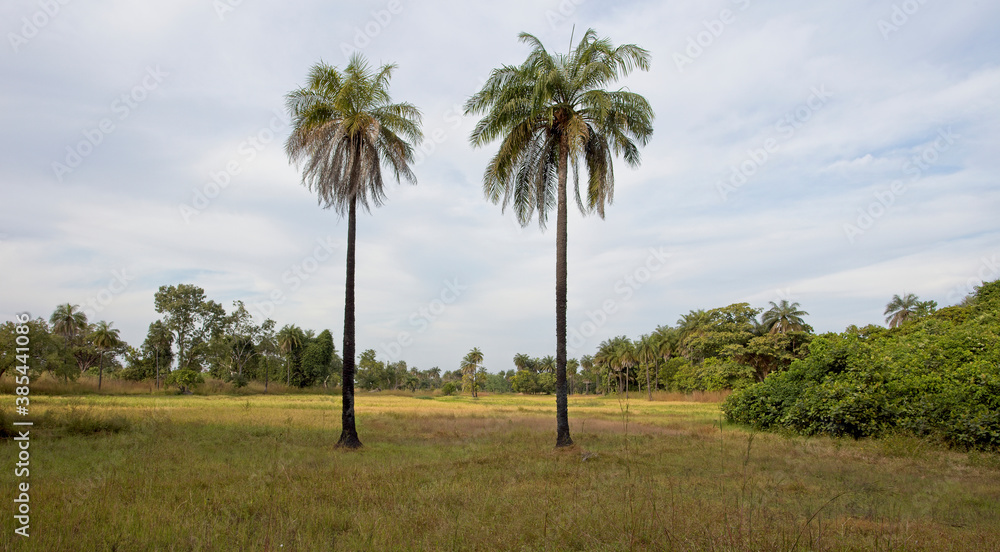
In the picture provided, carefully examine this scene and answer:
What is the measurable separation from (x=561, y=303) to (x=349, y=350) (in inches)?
287

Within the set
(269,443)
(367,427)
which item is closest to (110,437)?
(269,443)

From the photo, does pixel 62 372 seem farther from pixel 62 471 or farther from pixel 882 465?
pixel 882 465

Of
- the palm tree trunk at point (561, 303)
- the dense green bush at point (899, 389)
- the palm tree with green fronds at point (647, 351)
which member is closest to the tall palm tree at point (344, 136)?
the palm tree trunk at point (561, 303)

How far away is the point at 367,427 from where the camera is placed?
21.6 m

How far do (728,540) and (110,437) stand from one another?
17.2 meters

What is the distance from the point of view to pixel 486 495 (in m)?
7.57

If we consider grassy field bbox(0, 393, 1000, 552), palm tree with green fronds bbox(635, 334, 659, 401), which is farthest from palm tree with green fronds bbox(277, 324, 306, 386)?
grassy field bbox(0, 393, 1000, 552)

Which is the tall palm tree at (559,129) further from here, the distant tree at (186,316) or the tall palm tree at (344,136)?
the distant tree at (186,316)

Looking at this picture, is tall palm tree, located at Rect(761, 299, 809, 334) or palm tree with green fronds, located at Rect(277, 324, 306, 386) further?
palm tree with green fronds, located at Rect(277, 324, 306, 386)

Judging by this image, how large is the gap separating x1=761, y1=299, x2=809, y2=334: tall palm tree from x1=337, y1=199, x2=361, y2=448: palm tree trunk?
57.6 metres

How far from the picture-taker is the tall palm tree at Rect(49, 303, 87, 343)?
58250 millimetres

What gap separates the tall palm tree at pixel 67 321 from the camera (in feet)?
191

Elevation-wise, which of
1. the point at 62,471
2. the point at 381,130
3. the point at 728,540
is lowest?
the point at 62,471

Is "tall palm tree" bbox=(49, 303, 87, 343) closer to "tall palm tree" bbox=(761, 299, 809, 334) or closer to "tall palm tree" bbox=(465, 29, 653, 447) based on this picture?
"tall palm tree" bbox=(465, 29, 653, 447)
